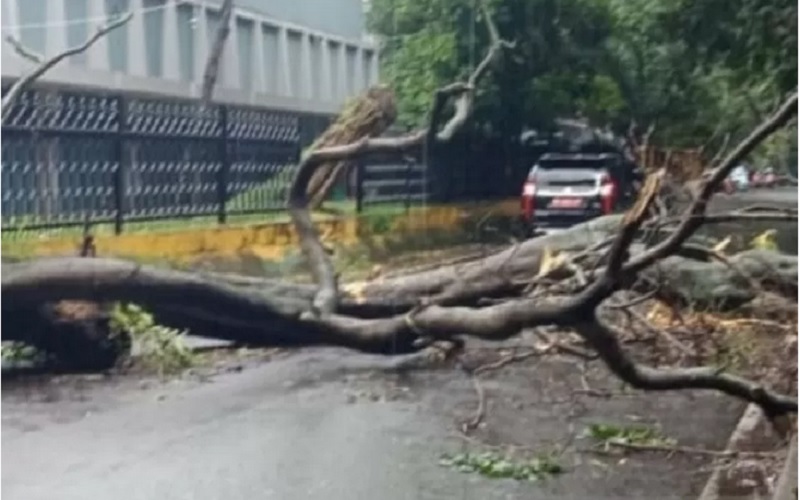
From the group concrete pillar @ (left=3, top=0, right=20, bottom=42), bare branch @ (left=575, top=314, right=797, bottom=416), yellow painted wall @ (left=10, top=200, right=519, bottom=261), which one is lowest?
bare branch @ (left=575, top=314, right=797, bottom=416)

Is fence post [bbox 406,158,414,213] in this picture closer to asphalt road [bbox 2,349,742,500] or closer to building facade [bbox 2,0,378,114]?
building facade [bbox 2,0,378,114]

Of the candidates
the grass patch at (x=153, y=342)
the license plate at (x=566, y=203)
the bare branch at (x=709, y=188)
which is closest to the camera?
the bare branch at (x=709, y=188)

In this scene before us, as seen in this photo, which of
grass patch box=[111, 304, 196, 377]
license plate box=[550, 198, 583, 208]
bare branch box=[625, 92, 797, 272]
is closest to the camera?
bare branch box=[625, 92, 797, 272]

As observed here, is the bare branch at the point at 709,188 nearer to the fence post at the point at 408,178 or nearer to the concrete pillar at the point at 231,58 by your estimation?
the fence post at the point at 408,178

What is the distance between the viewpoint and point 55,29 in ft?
5.52

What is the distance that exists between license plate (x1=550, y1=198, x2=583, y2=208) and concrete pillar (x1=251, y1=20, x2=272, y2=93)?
0.39 m

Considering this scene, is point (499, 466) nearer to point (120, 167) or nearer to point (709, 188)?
point (709, 188)

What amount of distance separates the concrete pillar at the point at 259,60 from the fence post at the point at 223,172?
5 cm

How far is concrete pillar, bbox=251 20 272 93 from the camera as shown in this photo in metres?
1.71

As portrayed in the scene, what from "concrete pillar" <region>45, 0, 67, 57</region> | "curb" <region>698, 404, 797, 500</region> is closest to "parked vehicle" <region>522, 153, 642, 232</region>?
"curb" <region>698, 404, 797, 500</region>

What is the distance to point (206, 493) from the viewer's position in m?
1.73

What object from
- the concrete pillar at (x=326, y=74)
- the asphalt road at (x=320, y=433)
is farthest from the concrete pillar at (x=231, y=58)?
the asphalt road at (x=320, y=433)

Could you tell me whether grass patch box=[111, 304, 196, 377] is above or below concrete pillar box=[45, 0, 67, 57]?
below

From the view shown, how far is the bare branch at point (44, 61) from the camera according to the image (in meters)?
1.68
